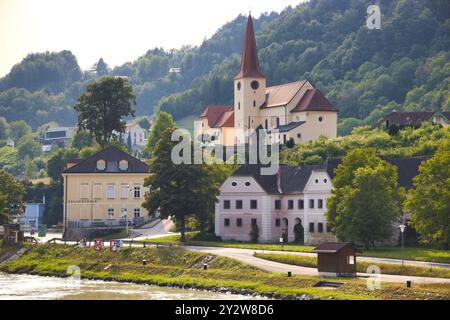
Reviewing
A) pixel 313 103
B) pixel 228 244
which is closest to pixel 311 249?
pixel 228 244

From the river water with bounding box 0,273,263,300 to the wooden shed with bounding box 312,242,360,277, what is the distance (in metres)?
5.30

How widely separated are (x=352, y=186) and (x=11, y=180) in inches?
1675

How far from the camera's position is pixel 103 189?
114 meters

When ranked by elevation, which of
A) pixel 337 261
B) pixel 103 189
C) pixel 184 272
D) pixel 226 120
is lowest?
pixel 184 272

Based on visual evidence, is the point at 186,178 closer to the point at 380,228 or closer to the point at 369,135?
the point at 380,228

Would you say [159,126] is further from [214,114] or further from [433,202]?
[433,202]

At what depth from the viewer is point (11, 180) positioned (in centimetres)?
11781

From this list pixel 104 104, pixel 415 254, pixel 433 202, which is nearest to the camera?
pixel 433 202

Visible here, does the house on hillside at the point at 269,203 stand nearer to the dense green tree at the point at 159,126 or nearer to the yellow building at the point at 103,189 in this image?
the yellow building at the point at 103,189

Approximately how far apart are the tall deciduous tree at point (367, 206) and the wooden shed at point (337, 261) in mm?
10439

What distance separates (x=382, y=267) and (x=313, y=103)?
58837 mm

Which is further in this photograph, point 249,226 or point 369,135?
point 369,135

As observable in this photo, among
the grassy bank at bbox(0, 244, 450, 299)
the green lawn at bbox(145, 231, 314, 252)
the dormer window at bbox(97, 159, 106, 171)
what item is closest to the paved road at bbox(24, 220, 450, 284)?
the grassy bank at bbox(0, 244, 450, 299)
